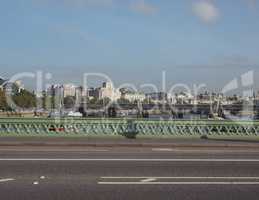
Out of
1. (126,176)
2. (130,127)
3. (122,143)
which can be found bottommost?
(126,176)

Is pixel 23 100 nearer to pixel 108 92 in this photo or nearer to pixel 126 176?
pixel 108 92

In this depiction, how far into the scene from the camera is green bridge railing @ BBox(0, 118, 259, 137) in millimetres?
27938

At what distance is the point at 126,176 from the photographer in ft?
42.1

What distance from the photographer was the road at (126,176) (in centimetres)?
1032

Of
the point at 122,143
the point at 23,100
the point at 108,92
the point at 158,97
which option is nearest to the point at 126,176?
the point at 122,143

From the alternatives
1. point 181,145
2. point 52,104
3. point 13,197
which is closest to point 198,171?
point 13,197

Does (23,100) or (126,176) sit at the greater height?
(23,100)

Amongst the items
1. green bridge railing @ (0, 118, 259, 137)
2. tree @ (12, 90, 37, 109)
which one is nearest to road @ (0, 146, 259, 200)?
green bridge railing @ (0, 118, 259, 137)

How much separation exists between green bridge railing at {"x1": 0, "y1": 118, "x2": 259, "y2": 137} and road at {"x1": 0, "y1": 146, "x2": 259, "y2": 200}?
9351mm

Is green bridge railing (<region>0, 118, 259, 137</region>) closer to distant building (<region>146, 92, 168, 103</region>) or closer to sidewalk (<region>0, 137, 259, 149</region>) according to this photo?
sidewalk (<region>0, 137, 259, 149</region>)

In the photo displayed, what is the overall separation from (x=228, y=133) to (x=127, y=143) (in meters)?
6.80

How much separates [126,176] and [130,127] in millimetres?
15599

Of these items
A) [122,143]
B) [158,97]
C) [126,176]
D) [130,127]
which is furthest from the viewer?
[158,97]

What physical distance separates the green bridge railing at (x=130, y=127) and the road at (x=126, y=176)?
30.7ft
